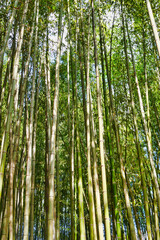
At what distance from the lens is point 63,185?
23.4 feet

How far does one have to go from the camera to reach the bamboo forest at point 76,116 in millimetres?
2389

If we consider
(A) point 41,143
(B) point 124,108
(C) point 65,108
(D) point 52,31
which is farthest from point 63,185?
(D) point 52,31

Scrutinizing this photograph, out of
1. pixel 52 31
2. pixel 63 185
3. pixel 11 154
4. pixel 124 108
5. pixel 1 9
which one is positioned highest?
pixel 52 31

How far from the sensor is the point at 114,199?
2.61 m

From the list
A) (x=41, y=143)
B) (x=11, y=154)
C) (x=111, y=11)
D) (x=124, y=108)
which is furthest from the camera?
(x=41, y=143)

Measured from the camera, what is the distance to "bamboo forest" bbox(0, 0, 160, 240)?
2.39 metres

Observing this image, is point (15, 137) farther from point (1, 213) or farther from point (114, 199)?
point (114, 199)

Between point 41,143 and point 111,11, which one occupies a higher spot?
point 111,11

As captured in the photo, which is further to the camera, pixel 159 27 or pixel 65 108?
pixel 65 108

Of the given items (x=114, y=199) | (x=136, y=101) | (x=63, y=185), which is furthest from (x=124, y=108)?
(x=63, y=185)

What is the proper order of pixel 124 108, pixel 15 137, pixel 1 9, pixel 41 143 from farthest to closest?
pixel 41 143 < pixel 124 108 < pixel 1 9 < pixel 15 137

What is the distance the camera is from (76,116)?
314 centimetres

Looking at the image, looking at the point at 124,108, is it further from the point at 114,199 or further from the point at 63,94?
the point at 114,199

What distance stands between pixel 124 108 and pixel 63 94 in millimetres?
1810
